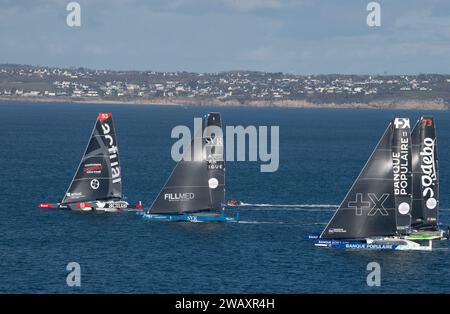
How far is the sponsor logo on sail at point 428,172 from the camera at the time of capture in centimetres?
7938

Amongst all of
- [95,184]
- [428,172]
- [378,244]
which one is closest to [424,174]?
[428,172]

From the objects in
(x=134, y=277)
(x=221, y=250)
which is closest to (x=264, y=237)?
(x=221, y=250)

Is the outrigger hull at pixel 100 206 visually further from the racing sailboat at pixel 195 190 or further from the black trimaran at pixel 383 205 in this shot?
the black trimaran at pixel 383 205

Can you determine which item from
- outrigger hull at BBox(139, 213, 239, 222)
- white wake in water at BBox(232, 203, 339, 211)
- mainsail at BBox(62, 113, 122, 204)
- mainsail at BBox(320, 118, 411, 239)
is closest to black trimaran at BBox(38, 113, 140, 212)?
mainsail at BBox(62, 113, 122, 204)

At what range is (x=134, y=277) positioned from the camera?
64688 mm

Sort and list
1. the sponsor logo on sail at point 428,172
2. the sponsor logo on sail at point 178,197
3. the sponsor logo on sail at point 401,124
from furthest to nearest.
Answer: the sponsor logo on sail at point 178,197
the sponsor logo on sail at point 428,172
the sponsor logo on sail at point 401,124

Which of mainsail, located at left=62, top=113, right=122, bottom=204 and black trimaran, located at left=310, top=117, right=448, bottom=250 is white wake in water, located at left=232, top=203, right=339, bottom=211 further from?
black trimaran, located at left=310, top=117, right=448, bottom=250

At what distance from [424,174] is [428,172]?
0.36m

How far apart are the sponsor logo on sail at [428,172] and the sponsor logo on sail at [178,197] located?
64.5 ft

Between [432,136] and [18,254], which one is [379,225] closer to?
[432,136]

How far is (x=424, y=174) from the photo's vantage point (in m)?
79.6

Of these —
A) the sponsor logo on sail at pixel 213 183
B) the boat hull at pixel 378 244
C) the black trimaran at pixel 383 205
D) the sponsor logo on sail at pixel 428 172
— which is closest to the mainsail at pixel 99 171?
the sponsor logo on sail at pixel 213 183

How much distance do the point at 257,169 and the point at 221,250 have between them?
240 ft

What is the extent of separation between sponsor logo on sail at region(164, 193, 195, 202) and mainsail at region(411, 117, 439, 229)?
19046mm
